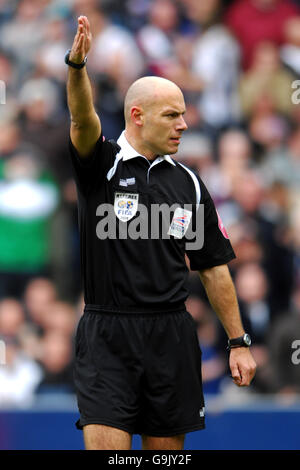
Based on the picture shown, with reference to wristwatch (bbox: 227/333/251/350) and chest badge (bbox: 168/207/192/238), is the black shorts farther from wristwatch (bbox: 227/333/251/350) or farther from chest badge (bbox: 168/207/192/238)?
chest badge (bbox: 168/207/192/238)

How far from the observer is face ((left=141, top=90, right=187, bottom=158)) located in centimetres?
500

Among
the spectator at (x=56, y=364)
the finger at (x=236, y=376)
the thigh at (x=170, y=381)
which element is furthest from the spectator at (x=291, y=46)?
the thigh at (x=170, y=381)

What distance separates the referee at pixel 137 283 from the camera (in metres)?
4.88

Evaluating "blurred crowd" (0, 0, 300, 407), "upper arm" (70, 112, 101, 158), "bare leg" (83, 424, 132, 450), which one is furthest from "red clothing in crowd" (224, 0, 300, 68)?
"bare leg" (83, 424, 132, 450)

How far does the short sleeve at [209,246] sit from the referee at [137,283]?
0.18 meters

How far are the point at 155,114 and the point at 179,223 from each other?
23.5 inches

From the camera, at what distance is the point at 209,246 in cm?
532

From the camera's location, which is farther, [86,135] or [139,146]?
[139,146]

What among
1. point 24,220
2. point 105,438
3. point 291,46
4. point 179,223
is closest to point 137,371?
point 105,438

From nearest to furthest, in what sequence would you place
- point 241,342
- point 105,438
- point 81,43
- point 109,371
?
1. point 81,43
2. point 105,438
3. point 109,371
4. point 241,342

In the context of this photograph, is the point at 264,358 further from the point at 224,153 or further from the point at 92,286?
the point at 92,286

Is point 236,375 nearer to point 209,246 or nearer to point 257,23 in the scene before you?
point 209,246

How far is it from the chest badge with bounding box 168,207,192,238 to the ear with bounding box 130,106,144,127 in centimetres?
50

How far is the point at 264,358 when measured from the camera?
26.0 ft
